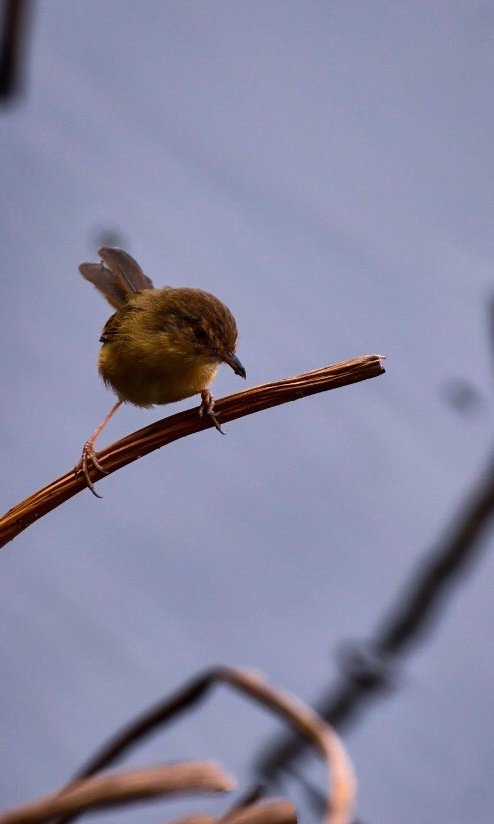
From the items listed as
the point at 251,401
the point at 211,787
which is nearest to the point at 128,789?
Result: the point at 211,787

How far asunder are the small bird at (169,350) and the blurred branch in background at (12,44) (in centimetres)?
87

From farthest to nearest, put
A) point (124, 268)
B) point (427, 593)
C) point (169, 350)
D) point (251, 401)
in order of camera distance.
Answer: point (427, 593)
point (124, 268)
point (169, 350)
point (251, 401)

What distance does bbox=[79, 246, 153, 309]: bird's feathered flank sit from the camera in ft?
6.42

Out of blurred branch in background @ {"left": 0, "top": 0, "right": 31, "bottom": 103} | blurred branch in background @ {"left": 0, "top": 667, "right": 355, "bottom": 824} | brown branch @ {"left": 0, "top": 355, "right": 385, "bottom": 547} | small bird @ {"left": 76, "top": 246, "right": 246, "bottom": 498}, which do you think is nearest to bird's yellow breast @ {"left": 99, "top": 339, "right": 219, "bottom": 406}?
small bird @ {"left": 76, "top": 246, "right": 246, "bottom": 498}

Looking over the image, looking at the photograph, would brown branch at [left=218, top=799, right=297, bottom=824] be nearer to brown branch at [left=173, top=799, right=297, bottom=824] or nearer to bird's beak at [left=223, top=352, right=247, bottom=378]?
brown branch at [left=173, top=799, right=297, bottom=824]

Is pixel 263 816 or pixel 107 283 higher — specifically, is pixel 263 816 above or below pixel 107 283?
below

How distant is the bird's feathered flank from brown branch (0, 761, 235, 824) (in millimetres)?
1624

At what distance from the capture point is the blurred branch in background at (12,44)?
210 cm

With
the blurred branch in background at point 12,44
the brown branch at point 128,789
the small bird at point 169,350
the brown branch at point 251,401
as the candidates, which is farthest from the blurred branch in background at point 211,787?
the blurred branch in background at point 12,44

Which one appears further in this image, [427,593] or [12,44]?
[427,593]

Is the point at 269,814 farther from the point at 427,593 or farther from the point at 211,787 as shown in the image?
the point at 427,593

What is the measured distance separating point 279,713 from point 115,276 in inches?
63.9

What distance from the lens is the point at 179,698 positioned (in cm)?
56

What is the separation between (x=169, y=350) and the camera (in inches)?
63.7
